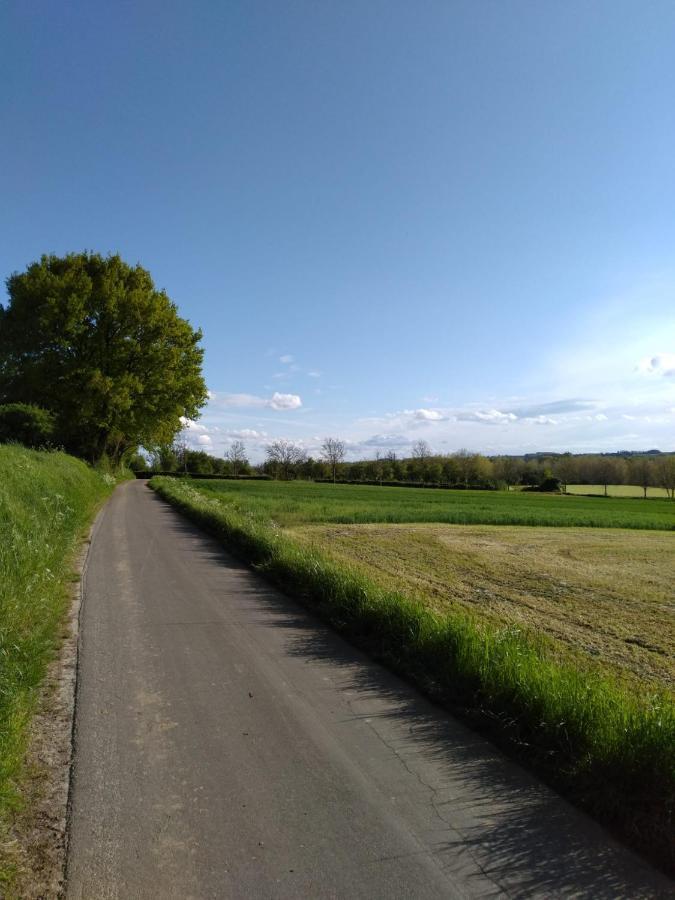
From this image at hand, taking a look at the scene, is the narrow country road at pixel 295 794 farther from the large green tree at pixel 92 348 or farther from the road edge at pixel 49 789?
the large green tree at pixel 92 348

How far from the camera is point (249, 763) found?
3.85m

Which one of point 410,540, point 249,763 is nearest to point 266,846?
point 249,763

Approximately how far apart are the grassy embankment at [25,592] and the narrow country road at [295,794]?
380 millimetres

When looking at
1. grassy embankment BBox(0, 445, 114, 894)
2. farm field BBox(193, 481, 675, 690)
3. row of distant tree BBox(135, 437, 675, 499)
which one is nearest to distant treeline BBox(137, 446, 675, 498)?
row of distant tree BBox(135, 437, 675, 499)

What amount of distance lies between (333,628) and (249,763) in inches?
138

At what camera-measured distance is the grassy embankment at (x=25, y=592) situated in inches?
148

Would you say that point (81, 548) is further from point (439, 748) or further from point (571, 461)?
point (571, 461)

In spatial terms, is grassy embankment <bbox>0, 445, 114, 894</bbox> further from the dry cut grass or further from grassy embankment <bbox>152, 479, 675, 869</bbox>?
the dry cut grass

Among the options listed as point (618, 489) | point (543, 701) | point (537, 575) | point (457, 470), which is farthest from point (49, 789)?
point (618, 489)

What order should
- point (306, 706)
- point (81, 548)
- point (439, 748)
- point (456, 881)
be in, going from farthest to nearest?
point (81, 548) < point (306, 706) < point (439, 748) < point (456, 881)

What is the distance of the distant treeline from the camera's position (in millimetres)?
107812

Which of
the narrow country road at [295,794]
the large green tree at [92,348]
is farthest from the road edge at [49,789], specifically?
the large green tree at [92,348]

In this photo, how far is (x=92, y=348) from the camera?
33.5 metres

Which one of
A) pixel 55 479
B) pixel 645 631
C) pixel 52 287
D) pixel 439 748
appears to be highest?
→ pixel 52 287
